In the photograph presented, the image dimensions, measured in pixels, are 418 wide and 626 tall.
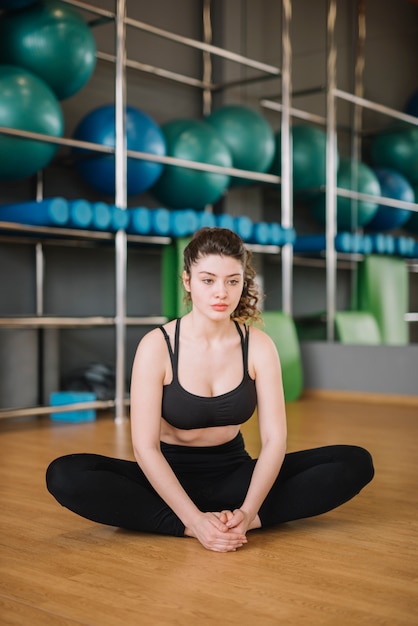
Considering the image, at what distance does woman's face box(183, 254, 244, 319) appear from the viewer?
191cm

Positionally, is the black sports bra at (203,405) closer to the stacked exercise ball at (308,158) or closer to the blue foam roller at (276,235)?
the blue foam roller at (276,235)

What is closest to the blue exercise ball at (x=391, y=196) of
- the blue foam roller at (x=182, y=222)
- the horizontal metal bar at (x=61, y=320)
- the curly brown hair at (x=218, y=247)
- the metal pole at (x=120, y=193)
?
the blue foam roller at (x=182, y=222)

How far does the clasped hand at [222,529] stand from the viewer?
72.8 inches

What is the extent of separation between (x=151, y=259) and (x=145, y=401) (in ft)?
10.9

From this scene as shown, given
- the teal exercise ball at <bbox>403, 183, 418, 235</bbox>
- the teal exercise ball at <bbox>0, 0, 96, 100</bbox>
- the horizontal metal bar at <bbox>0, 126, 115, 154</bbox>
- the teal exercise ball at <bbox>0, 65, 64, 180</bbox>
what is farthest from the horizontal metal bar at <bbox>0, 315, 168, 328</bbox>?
the teal exercise ball at <bbox>403, 183, 418, 235</bbox>

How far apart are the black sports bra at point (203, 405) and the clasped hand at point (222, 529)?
0.70 feet

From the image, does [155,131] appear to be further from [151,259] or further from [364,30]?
[364,30]

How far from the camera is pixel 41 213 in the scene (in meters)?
3.73

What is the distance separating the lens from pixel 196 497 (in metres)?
2.04

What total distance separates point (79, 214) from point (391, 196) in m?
1.80

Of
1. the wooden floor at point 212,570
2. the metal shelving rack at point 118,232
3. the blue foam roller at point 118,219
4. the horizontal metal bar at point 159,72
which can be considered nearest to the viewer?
the wooden floor at point 212,570

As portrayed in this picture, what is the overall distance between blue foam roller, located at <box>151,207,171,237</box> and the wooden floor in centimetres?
178

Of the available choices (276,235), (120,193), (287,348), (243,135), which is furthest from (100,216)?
(287,348)

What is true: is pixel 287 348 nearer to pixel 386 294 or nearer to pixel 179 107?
pixel 386 294
